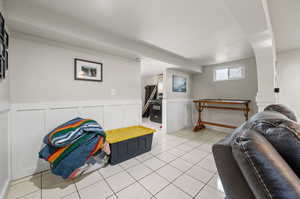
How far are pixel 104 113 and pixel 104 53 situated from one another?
1169 mm

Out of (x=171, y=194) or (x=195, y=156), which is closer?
(x=171, y=194)

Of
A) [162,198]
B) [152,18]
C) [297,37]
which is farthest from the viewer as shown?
[297,37]

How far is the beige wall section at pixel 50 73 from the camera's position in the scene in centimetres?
163

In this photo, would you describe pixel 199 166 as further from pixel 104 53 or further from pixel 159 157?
pixel 104 53

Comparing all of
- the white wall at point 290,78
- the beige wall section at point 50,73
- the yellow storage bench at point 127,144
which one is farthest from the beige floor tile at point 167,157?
the white wall at point 290,78

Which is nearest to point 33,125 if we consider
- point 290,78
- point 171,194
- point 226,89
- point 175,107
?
point 171,194

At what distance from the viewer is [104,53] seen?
2355mm

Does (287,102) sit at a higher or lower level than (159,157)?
higher

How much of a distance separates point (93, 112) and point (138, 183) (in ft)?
4.61

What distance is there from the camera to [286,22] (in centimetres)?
179

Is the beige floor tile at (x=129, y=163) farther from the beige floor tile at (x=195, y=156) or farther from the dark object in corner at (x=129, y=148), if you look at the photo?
the beige floor tile at (x=195, y=156)

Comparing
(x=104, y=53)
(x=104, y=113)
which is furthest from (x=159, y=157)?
(x=104, y=53)

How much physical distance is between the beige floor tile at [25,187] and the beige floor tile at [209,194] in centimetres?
192

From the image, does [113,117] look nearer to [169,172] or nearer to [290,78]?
[169,172]
